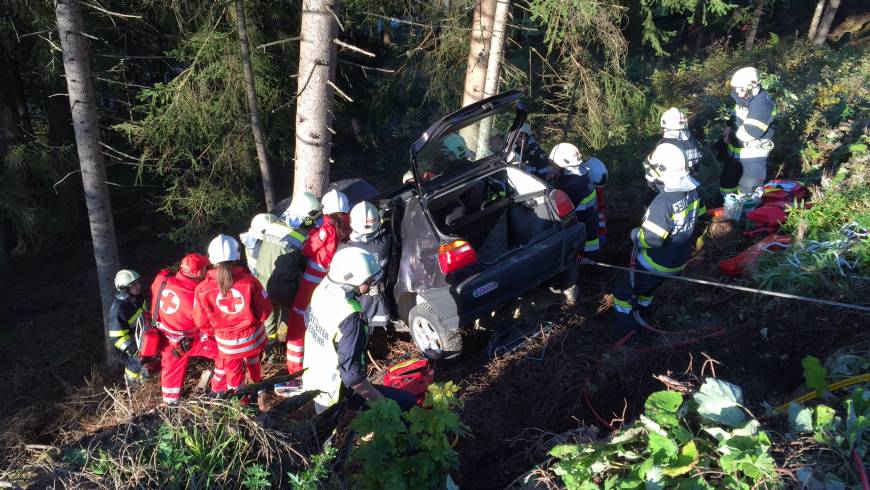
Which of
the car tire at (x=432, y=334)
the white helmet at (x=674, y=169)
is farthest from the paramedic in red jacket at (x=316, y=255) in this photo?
the white helmet at (x=674, y=169)

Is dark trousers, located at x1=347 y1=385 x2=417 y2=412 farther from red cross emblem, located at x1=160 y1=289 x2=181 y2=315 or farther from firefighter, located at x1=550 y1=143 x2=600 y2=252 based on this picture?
firefighter, located at x1=550 y1=143 x2=600 y2=252

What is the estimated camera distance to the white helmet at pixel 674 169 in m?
5.22

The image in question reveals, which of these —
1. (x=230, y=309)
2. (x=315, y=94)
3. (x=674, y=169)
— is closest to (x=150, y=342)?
(x=230, y=309)

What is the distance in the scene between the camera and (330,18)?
5984 mm

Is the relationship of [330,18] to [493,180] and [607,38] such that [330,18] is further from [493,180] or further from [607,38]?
[607,38]

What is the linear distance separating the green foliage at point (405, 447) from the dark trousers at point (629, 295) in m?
2.73

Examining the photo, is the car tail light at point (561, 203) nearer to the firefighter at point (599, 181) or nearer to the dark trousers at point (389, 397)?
the firefighter at point (599, 181)

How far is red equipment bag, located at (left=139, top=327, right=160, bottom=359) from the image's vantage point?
5219mm

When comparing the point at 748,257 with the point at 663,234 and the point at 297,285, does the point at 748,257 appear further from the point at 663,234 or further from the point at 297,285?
the point at 297,285

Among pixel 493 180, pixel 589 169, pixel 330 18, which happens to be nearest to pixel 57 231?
pixel 330 18

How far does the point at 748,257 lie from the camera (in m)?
5.91

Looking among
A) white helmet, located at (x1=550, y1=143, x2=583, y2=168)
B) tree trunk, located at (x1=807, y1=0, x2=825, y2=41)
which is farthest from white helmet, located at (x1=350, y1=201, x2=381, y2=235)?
tree trunk, located at (x1=807, y1=0, x2=825, y2=41)

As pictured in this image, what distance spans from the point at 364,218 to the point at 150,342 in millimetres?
2101

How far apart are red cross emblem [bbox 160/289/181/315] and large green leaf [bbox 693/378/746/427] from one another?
3.81m
